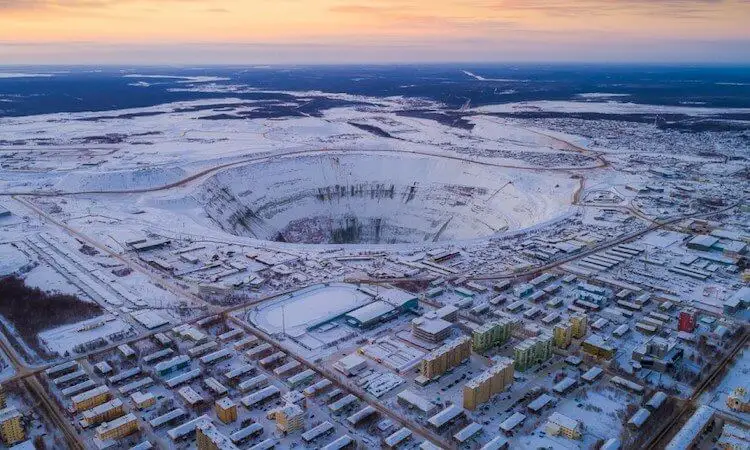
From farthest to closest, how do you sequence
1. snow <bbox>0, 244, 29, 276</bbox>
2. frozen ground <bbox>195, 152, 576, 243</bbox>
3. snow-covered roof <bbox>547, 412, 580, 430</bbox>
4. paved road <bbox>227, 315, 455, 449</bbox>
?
frozen ground <bbox>195, 152, 576, 243</bbox> → snow <bbox>0, 244, 29, 276</bbox> → paved road <bbox>227, 315, 455, 449</bbox> → snow-covered roof <bbox>547, 412, 580, 430</bbox>

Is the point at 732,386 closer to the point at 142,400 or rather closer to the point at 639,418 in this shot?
the point at 639,418

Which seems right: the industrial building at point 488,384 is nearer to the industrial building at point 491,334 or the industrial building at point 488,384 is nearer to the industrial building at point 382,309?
the industrial building at point 491,334

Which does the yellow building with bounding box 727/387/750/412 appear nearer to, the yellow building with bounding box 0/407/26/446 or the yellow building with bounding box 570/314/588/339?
the yellow building with bounding box 570/314/588/339

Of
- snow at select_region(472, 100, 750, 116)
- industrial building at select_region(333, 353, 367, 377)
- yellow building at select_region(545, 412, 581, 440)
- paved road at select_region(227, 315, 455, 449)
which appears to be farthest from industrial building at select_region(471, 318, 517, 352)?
snow at select_region(472, 100, 750, 116)

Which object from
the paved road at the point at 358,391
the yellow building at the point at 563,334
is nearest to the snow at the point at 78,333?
the paved road at the point at 358,391

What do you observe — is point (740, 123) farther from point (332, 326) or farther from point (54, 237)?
point (54, 237)

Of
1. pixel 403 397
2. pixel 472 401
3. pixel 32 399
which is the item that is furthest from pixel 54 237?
pixel 472 401

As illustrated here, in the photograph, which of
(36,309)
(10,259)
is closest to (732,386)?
(36,309)
